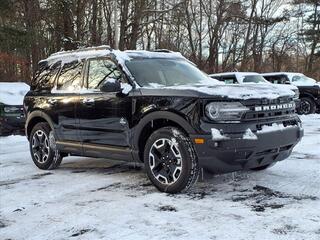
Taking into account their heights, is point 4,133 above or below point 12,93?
below

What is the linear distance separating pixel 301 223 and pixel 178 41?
3501 cm

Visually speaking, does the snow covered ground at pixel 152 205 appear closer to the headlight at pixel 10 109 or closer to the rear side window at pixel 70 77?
the rear side window at pixel 70 77

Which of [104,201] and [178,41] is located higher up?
[178,41]

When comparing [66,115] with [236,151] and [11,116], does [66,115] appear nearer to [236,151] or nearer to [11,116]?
[236,151]

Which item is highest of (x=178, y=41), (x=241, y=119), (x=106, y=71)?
(x=178, y=41)

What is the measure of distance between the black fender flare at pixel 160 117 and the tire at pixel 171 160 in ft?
0.41

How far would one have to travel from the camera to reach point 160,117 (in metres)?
5.75

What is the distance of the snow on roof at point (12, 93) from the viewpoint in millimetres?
13875

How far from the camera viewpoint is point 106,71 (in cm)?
678

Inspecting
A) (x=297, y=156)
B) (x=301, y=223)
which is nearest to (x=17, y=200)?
(x=301, y=223)

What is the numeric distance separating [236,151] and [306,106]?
15.3m

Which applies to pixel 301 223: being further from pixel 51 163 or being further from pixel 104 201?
pixel 51 163

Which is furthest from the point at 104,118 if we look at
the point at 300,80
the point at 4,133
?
the point at 300,80

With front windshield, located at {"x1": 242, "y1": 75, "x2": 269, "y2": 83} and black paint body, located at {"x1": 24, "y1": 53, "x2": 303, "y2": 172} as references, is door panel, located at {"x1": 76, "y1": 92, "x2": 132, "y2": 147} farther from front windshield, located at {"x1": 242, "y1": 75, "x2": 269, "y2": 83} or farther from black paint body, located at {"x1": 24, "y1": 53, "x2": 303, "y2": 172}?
front windshield, located at {"x1": 242, "y1": 75, "x2": 269, "y2": 83}
